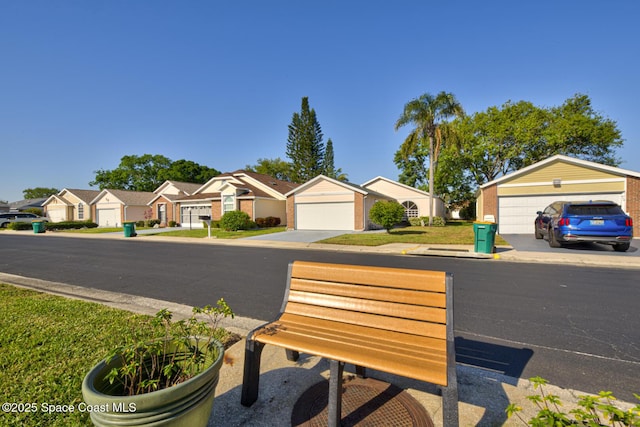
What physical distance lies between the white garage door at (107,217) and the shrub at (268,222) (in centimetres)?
2023

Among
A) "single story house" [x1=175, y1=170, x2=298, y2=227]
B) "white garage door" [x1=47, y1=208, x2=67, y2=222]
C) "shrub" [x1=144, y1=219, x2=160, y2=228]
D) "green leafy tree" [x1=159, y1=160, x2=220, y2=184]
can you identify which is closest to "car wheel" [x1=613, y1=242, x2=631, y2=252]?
"single story house" [x1=175, y1=170, x2=298, y2=227]

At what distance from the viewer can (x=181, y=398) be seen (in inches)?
64.8

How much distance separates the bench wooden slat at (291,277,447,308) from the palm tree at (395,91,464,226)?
72.5 ft

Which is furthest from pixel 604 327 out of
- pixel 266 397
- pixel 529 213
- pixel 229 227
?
pixel 229 227

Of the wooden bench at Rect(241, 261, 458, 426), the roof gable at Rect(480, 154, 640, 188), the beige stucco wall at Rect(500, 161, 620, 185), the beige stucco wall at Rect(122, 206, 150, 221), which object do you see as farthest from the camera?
the beige stucco wall at Rect(122, 206, 150, 221)

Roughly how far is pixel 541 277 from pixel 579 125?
30.8 m

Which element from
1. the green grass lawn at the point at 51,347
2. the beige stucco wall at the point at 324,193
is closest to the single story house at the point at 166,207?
the beige stucco wall at the point at 324,193

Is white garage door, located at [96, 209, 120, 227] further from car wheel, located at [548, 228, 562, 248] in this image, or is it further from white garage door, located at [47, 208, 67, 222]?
car wheel, located at [548, 228, 562, 248]

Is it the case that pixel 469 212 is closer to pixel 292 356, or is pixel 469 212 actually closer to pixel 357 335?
pixel 292 356

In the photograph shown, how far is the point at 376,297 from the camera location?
2545 millimetres

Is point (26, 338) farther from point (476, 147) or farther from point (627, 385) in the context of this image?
point (476, 147)

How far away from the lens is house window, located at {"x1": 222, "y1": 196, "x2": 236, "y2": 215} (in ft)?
84.4

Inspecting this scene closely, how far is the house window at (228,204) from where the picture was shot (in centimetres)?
2572

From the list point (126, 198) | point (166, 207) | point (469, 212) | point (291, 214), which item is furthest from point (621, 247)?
point (126, 198)
